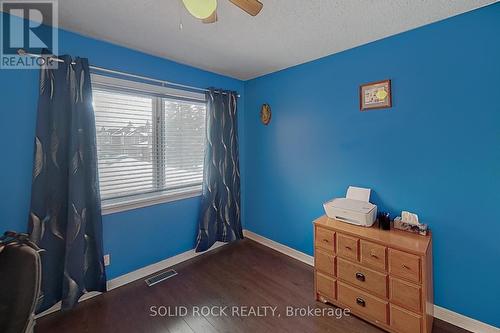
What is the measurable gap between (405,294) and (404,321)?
0.62 ft

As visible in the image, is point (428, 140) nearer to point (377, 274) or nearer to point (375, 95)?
point (375, 95)

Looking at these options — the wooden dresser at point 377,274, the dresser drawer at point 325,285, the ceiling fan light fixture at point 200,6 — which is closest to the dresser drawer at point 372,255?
the wooden dresser at point 377,274

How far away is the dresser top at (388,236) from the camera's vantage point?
5.22ft

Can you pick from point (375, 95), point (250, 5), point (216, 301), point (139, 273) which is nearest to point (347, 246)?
point (216, 301)

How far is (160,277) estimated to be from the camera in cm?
239

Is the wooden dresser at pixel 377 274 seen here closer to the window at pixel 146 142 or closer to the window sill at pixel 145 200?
the window sill at pixel 145 200

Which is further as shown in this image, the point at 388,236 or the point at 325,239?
the point at 325,239

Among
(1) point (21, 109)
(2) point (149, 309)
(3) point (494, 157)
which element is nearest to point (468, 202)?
(3) point (494, 157)

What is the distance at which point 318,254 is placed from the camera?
2.03 metres

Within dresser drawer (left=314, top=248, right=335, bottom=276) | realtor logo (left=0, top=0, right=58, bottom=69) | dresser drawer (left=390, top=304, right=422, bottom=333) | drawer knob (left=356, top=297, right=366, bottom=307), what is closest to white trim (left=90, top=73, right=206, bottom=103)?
realtor logo (left=0, top=0, right=58, bottom=69)

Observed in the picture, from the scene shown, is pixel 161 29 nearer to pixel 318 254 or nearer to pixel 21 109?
pixel 21 109

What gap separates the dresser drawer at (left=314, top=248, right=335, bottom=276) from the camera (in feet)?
6.38

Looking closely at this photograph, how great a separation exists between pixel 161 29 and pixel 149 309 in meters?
2.38

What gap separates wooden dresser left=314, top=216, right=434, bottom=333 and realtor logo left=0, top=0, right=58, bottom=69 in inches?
105
